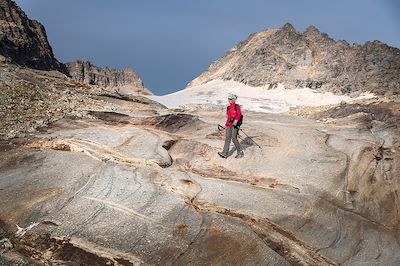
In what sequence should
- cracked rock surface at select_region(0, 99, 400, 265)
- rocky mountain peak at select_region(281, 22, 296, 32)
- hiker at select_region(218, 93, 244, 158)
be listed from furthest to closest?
rocky mountain peak at select_region(281, 22, 296, 32) → hiker at select_region(218, 93, 244, 158) → cracked rock surface at select_region(0, 99, 400, 265)

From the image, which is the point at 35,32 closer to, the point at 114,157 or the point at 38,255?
the point at 114,157

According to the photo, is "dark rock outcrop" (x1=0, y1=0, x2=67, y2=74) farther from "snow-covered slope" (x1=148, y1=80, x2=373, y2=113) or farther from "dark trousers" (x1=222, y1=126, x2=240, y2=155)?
"dark trousers" (x1=222, y1=126, x2=240, y2=155)

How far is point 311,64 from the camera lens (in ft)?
276

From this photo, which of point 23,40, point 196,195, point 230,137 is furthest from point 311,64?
point 196,195

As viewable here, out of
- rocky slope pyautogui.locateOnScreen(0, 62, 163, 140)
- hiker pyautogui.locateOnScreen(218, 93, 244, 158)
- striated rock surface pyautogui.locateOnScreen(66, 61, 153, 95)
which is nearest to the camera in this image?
hiker pyautogui.locateOnScreen(218, 93, 244, 158)

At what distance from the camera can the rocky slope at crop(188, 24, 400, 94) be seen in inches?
2985

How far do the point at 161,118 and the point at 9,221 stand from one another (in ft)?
31.2

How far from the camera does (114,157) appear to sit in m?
18.2

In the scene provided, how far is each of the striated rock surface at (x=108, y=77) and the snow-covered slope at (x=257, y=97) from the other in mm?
39511

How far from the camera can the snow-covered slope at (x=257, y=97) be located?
212 ft

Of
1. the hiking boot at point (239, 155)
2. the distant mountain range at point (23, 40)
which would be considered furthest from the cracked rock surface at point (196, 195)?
the distant mountain range at point (23, 40)

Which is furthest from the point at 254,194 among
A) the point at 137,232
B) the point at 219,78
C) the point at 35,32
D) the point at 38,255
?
the point at 219,78

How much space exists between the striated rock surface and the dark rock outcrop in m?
48.1

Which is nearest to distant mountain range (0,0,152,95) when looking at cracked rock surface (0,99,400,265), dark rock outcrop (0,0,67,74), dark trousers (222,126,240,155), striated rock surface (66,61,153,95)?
dark rock outcrop (0,0,67,74)
